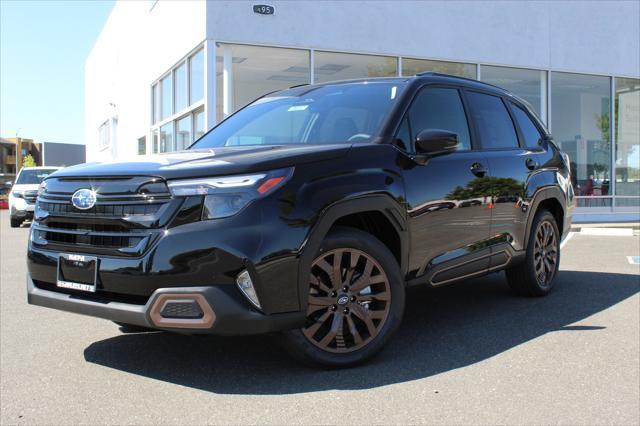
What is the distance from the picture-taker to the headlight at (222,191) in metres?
3.23

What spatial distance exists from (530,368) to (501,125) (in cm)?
239

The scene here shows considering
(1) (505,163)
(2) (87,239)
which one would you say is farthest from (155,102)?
(2) (87,239)

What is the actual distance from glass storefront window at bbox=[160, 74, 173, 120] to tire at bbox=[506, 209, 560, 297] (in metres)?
13.0

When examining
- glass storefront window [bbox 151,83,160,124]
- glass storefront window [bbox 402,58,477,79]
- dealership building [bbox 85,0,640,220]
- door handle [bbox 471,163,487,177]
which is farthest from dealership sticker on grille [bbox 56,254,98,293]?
glass storefront window [bbox 151,83,160,124]

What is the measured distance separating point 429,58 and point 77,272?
495 inches

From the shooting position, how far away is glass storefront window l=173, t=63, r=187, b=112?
1542 cm

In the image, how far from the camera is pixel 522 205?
211 inches

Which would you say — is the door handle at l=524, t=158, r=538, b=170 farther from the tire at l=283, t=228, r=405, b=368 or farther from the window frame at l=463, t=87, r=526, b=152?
the tire at l=283, t=228, r=405, b=368

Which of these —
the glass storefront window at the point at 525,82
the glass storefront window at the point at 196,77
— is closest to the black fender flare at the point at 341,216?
the glass storefront window at the point at 196,77

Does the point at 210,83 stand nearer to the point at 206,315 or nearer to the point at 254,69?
the point at 254,69

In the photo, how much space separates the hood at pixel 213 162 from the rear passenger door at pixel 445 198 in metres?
0.66

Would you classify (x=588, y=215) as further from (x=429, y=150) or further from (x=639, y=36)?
(x=429, y=150)

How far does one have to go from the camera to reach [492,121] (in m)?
5.37

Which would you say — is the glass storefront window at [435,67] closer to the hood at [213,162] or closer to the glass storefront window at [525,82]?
the glass storefront window at [525,82]
